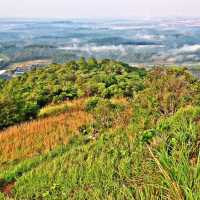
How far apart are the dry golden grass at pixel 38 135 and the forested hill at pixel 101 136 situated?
0.01m

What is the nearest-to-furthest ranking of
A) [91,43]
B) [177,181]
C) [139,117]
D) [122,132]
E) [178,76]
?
[177,181] → [122,132] → [139,117] → [178,76] → [91,43]

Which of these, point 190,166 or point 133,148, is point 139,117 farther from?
point 190,166

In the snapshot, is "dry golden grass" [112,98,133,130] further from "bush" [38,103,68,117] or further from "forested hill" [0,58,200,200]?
"bush" [38,103,68,117]

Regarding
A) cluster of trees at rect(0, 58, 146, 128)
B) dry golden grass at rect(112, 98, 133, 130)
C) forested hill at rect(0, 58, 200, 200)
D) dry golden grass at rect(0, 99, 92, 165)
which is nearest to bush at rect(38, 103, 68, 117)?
forested hill at rect(0, 58, 200, 200)

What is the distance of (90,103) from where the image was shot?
1105cm

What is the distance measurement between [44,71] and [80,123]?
22.7 ft

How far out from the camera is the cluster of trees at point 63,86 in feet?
35.3

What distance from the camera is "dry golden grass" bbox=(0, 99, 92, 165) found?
8180mm

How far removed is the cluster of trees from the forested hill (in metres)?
0.02

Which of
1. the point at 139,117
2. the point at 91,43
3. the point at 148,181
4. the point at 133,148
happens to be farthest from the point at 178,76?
the point at 91,43

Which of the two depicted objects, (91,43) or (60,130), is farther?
(91,43)

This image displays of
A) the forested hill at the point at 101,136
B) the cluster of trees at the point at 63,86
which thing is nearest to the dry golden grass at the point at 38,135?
the forested hill at the point at 101,136

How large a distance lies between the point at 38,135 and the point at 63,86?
14.8 ft

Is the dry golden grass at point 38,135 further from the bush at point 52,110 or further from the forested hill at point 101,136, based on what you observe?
the bush at point 52,110
